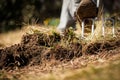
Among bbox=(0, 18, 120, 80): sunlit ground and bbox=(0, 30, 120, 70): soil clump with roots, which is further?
bbox=(0, 30, 120, 70): soil clump with roots

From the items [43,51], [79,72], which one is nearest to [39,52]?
[43,51]

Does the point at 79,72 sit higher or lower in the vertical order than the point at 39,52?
lower

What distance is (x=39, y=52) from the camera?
5348 millimetres

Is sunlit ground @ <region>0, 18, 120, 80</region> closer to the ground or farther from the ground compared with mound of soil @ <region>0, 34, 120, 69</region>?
closer to the ground

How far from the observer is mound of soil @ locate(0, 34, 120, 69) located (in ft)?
17.3

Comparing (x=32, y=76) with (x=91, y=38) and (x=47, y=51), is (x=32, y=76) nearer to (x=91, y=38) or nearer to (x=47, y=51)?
(x=47, y=51)

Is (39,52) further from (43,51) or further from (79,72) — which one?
(79,72)

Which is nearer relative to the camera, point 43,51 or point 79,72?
point 79,72

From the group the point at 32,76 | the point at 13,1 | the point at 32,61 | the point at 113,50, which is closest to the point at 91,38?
the point at 113,50

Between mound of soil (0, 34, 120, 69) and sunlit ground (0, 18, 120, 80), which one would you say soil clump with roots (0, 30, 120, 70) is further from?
sunlit ground (0, 18, 120, 80)

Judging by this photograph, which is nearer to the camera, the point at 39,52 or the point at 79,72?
the point at 79,72

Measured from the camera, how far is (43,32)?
5746 millimetres

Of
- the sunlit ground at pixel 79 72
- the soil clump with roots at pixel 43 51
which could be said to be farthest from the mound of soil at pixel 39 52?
the sunlit ground at pixel 79 72

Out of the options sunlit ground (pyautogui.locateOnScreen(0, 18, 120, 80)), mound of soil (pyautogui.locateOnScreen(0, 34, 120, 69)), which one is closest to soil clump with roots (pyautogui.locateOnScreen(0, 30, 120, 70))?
mound of soil (pyautogui.locateOnScreen(0, 34, 120, 69))
